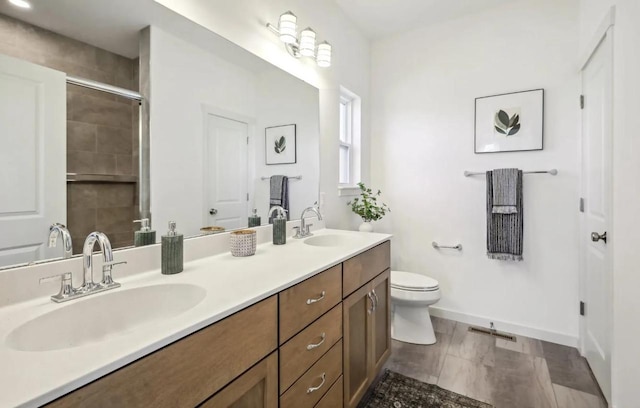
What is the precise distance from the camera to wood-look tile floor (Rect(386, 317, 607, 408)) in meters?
1.70

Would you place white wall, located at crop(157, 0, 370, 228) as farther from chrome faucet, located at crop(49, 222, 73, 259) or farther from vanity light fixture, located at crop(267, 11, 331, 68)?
chrome faucet, located at crop(49, 222, 73, 259)

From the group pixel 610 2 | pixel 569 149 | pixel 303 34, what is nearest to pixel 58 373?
pixel 303 34

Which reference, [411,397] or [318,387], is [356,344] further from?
[411,397]

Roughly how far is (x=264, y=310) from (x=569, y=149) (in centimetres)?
247

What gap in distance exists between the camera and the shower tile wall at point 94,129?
0.93 meters

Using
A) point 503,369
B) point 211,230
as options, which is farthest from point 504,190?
point 211,230

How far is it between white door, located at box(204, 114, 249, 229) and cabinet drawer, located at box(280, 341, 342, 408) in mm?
767

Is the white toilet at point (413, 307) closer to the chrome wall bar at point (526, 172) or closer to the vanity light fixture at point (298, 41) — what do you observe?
the chrome wall bar at point (526, 172)

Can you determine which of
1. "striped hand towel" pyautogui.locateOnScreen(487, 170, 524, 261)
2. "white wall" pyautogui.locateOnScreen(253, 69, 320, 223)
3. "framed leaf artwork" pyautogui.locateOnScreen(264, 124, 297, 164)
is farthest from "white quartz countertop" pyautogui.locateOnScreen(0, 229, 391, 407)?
"striped hand towel" pyautogui.locateOnScreen(487, 170, 524, 261)

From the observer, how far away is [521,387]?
5.85 feet

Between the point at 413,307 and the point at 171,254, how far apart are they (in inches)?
72.0

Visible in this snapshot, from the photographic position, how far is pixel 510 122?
2395 mm

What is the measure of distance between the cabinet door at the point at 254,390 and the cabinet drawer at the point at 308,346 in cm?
4

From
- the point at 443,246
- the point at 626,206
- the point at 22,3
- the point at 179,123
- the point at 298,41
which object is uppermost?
the point at 298,41
